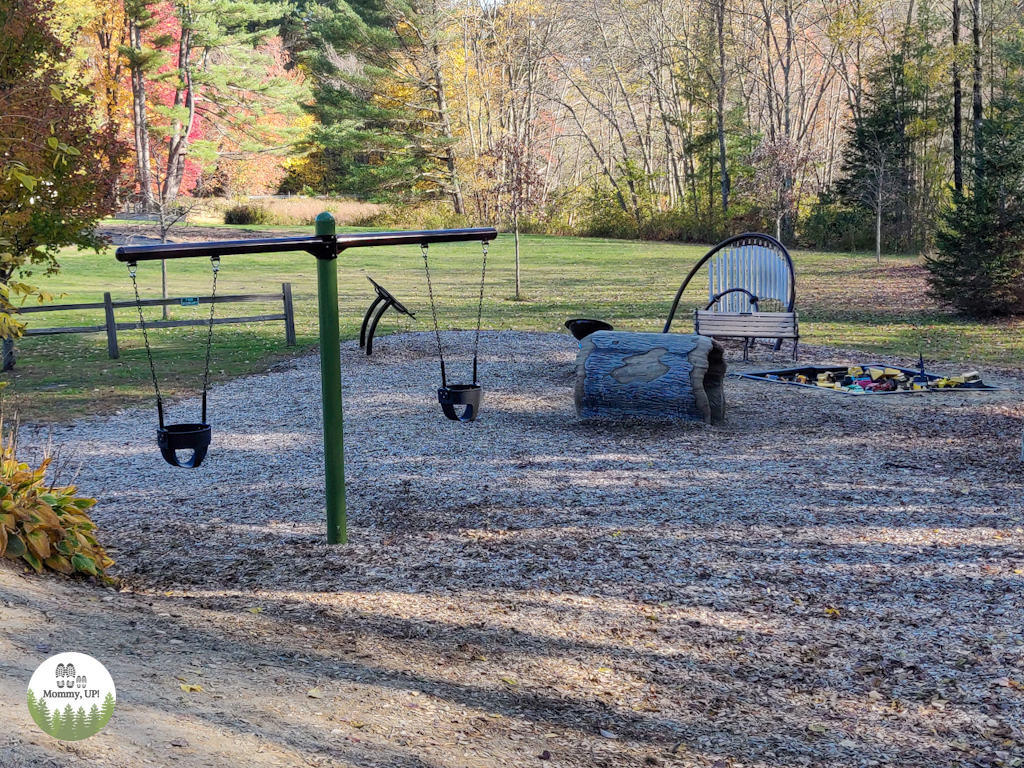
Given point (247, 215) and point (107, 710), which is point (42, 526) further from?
point (247, 215)

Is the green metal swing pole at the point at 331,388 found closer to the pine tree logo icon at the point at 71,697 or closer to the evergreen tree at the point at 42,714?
the pine tree logo icon at the point at 71,697

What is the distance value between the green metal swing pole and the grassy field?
5.54m

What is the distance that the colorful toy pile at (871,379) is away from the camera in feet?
34.2

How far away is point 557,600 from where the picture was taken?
16.2 ft

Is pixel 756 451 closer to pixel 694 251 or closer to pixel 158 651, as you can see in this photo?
pixel 158 651

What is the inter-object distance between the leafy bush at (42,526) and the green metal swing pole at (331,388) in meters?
1.25

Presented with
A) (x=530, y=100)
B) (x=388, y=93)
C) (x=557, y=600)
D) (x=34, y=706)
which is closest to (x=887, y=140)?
(x=530, y=100)

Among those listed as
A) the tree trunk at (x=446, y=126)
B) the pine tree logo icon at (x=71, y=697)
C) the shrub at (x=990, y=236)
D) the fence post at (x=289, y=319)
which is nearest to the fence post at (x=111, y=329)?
the fence post at (x=289, y=319)

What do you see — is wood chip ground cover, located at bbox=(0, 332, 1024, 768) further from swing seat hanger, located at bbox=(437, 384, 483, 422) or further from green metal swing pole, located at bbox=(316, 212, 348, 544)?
swing seat hanger, located at bbox=(437, 384, 483, 422)

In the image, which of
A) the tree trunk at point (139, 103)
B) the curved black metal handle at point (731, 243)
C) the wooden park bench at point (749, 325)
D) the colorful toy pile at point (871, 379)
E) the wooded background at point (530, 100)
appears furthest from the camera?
the tree trunk at point (139, 103)

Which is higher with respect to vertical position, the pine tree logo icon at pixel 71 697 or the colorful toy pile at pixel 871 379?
the colorful toy pile at pixel 871 379

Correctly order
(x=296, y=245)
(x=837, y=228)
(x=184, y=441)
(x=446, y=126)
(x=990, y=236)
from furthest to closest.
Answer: (x=446, y=126), (x=837, y=228), (x=990, y=236), (x=296, y=245), (x=184, y=441)

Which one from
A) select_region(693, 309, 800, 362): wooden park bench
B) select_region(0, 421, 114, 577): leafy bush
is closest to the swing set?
select_region(0, 421, 114, 577): leafy bush

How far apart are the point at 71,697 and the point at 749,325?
10120mm
